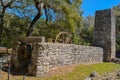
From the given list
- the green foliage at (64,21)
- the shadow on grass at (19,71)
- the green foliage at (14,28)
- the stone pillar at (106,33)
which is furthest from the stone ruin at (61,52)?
the green foliage at (14,28)

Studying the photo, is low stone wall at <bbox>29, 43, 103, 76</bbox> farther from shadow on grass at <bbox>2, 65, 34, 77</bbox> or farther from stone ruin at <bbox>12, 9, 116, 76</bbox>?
shadow on grass at <bbox>2, 65, 34, 77</bbox>

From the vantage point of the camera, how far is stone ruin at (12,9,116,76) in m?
10.9

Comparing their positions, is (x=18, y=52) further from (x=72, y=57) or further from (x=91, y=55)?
(x=91, y=55)

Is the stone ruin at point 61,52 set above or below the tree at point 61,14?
below

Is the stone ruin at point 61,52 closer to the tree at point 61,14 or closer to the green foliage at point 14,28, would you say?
the tree at point 61,14

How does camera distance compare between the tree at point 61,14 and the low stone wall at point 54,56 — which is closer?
the low stone wall at point 54,56

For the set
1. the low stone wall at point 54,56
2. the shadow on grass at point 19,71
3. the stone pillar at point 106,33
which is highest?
the stone pillar at point 106,33

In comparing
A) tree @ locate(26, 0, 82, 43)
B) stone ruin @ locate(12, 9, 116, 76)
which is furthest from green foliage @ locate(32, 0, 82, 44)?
stone ruin @ locate(12, 9, 116, 76)

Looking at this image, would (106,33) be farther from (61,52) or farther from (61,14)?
(61,52)

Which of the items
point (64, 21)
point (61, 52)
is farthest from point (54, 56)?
point (64, 21)

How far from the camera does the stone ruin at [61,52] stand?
1090cm

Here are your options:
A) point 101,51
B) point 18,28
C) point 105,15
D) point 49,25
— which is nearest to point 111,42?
point 101,51

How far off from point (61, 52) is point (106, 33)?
24.2 feet

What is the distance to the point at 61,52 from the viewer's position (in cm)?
1269
